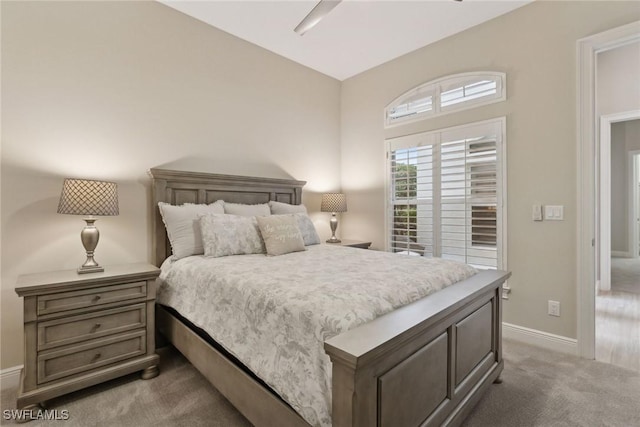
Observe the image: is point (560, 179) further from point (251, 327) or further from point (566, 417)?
point (251, 327)

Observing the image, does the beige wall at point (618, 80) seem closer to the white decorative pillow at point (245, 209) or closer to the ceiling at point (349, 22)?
the ceiling at point (349, 22)

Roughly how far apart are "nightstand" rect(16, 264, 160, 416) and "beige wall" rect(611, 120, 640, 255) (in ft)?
26.9

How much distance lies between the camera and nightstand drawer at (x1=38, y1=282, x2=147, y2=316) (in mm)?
1830

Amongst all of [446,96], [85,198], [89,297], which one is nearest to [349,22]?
[446,96]

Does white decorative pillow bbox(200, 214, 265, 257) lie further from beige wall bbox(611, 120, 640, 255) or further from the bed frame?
beige wall bbox(611, 120, 640, 255)

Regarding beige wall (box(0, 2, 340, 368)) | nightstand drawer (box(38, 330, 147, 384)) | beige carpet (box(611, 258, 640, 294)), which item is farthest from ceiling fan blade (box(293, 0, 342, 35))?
beige carpet (box(611, 258, 640, 294))

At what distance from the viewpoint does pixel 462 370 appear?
5.48 feet

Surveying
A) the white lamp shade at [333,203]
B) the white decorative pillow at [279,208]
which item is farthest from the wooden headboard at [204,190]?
the white lamp shade at [333,203]

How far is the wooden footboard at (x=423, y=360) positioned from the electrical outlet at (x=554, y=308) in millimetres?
956

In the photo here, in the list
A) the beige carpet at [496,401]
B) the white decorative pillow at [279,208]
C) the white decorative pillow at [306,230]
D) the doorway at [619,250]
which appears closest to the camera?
the beige carpet at [496,401]

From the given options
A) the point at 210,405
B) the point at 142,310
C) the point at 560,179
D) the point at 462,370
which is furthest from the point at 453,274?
the point at 142,310

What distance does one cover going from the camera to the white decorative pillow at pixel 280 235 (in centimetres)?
Result: 257

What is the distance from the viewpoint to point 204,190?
2.97 m

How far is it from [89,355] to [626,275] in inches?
279
